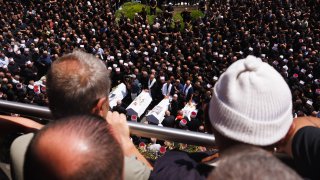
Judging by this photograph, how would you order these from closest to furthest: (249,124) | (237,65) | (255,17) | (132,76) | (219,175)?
(219,175) < (249,124) < (237,65) < (132,76) < (255,17)

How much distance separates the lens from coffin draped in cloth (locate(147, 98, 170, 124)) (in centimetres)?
1334

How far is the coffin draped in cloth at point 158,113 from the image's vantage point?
13.3 meters

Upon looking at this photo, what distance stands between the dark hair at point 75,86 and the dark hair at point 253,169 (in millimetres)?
961

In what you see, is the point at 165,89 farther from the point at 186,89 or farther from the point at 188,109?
the point at 188,109

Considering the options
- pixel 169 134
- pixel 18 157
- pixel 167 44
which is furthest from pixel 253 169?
pixel 167 44

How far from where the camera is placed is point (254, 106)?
4.97ft

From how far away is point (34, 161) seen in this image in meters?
1.30

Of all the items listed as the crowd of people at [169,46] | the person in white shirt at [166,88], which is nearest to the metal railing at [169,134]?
the crowd of people at [169,46]

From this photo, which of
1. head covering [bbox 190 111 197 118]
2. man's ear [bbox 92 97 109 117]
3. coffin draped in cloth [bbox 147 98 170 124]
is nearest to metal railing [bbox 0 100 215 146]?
man's ear [bbox 92 97 109 117]

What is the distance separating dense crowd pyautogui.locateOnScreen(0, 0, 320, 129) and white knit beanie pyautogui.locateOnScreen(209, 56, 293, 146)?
1190cm

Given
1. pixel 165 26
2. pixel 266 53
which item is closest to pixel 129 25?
pixel 165 26

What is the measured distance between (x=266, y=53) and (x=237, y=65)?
18.1m

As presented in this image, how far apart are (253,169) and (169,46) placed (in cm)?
1883

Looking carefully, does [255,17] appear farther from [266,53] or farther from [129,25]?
[129,25]
